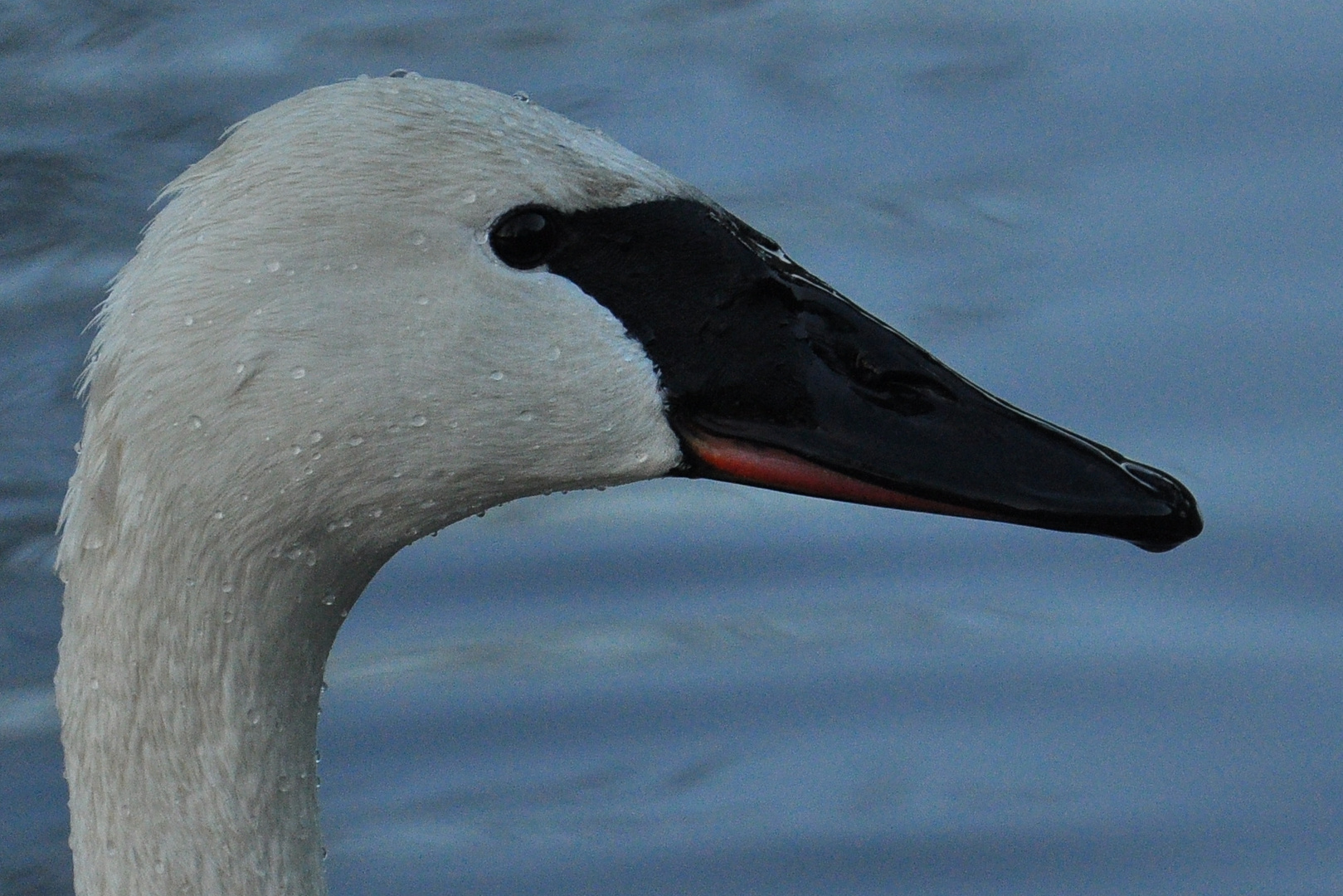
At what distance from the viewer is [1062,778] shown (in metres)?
5.43

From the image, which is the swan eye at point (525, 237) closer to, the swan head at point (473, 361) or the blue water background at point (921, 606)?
the swan head at point (473, 361)

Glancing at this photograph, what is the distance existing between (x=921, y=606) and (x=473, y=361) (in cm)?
293

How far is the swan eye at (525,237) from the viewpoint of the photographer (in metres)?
2.90

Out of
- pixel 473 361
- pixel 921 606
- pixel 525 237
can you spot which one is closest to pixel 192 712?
pixel 473 361

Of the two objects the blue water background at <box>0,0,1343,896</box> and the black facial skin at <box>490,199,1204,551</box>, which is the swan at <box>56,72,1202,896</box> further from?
the blue water background at <box>0,0,1343,896</box>

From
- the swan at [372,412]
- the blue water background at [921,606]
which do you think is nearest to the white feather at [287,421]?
the swan at [372,412]

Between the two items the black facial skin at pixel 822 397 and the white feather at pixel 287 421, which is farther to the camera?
the black facial skin at pixel 822 397

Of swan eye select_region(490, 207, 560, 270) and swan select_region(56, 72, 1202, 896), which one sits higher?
swan eye select_region(490, 207, 560, 270)

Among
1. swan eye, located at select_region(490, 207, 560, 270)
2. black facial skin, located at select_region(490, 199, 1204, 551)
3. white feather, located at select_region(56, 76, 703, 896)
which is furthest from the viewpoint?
black facial skin, located at select_region(490, 199, 1204, 551)

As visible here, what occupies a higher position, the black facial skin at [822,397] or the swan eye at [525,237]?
the swan eye at [525,237]

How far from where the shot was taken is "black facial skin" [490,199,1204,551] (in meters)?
3.01

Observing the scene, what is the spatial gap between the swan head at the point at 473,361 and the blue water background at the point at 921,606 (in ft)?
7.71

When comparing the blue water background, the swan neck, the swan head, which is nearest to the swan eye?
the swan head

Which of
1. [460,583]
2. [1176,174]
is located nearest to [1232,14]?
[1176,174]
